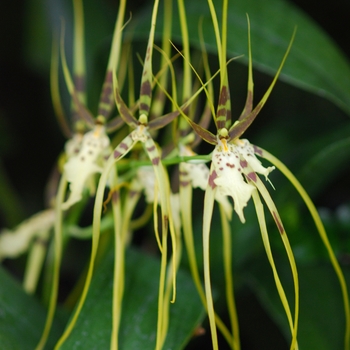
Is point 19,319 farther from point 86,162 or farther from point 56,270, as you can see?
point 86,162

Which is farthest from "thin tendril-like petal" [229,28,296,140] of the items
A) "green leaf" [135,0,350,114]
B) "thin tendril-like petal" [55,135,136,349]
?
"green leaf" [135,0,350,114]

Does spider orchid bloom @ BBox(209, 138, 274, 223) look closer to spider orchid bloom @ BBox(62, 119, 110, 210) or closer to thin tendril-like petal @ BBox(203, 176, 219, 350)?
thin tendril-like petal @ BBox(203, 176, 219, 350)

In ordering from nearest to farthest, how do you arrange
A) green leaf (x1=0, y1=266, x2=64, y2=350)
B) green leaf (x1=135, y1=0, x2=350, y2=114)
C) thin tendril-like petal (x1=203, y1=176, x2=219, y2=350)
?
1. thin tendril-like petal (x1=203, y1=176, x2=219, y2=350)
2. green leaf (x1=0, y1=266, x2=64, y2=350)
3. green leaf (x1=135, y1=0, x2=350, y2=114)

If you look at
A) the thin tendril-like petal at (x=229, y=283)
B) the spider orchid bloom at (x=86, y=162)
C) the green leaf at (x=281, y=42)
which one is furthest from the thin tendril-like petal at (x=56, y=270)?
the green leaf at (x=281, y=42)

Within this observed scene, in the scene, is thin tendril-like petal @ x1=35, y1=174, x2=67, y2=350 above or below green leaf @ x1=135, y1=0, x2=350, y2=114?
below

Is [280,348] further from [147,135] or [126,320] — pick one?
[147,135]

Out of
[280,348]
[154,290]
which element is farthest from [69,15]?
[280,348]

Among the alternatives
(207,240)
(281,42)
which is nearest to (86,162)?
(207,240)
